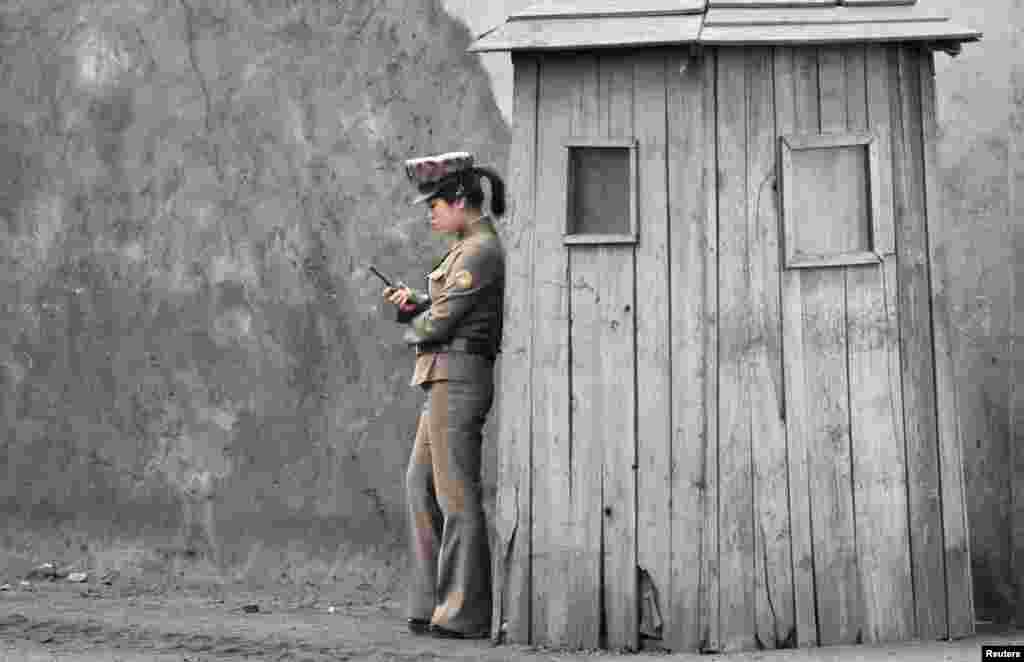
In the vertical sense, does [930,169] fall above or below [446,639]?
above

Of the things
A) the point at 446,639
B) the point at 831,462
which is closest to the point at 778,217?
the point at 831,462

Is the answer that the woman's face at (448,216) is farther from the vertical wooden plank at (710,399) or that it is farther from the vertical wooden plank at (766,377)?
the vertical wooden plank at (766,377)

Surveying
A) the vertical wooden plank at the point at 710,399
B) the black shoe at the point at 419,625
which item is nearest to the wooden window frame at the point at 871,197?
the vertical wooden plank at the point at 710,399

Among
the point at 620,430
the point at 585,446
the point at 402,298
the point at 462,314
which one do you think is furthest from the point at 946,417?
the point at 402,298

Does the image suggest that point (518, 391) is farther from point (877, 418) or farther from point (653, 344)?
point (877, 418)

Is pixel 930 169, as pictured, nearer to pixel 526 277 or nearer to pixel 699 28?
pixel 699 28

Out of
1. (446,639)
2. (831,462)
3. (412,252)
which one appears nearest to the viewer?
(831,462)

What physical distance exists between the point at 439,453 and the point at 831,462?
1.74 m

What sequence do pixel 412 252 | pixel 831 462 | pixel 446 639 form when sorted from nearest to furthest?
pixel 831 462 < pixel 446 639 < pixel 412 252

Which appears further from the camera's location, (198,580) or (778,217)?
(198,580)

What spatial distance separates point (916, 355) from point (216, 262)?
400 centimetres

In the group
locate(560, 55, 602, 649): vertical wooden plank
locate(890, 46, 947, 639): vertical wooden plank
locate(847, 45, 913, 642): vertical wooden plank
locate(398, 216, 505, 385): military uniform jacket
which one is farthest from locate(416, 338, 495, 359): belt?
locate(890, 46, 947, 639): vertical wooden plank

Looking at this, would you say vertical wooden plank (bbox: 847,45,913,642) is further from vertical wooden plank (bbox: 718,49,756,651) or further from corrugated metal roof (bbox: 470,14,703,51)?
corrugated metal roof (bbox: 470,14,703,51)

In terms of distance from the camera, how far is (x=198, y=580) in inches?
369
